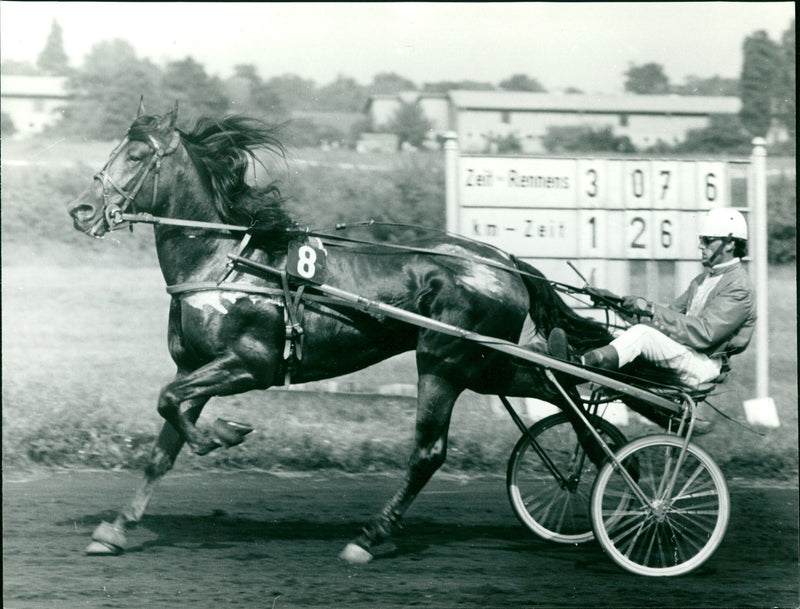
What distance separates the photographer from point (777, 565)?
5.13 m

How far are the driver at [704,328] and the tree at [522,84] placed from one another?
8.95ft

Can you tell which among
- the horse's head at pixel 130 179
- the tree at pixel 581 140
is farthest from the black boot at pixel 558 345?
the tree at pixel 581 140

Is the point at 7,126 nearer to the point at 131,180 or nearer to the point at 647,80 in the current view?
the point at 131,180

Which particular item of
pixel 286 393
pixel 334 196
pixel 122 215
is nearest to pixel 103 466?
pixel 286 393

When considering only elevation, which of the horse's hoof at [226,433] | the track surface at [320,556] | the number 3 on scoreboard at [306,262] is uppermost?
the number 3 on scoreboard at [306,262]

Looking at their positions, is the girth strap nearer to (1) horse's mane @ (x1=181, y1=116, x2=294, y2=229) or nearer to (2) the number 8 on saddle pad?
(2) the number 8 on saddle pad

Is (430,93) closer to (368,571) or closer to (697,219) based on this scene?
(697,219)

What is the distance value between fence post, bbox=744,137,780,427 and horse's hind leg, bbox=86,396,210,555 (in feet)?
15.0

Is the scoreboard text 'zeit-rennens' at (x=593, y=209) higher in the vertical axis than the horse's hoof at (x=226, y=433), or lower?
higher

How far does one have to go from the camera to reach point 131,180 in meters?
5.22

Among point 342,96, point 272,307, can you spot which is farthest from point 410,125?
point 272,307

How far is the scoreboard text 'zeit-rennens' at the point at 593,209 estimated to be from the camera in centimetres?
732

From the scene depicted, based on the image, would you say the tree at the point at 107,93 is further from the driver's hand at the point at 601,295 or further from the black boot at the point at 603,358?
the black boot at the point at 603,358

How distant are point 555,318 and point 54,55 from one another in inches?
175
